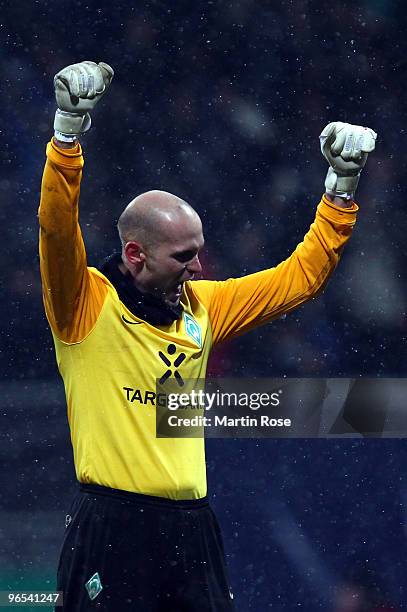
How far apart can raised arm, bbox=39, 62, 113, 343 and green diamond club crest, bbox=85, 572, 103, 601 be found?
2.72ft

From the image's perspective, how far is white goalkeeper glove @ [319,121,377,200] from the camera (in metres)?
3.72

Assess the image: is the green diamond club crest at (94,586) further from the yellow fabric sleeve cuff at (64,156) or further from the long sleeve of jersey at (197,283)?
the yellow fabric sleeve cuff at (64,156)

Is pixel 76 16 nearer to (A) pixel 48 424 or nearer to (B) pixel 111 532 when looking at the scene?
(A) pixel 48 424

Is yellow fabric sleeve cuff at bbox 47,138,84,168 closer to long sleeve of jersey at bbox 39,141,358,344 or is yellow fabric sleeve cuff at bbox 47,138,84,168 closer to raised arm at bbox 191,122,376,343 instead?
Result: long sleeve of jersey at bbox 39,141,358,344

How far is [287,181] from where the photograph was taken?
6.66m

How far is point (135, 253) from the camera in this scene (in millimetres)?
3641

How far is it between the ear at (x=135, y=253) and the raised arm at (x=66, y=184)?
8.7 inches

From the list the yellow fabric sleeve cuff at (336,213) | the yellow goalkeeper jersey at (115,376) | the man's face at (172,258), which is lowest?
the yellow goalkeeper jersey at (115,376)

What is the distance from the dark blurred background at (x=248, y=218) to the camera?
6.28 metres

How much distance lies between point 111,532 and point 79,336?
600mm

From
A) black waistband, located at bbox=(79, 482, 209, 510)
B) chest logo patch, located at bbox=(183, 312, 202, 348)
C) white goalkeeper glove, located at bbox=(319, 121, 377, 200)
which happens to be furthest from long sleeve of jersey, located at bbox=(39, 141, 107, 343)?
white goalkeeper glove, located at bbox=(319, 121, 377, 200)

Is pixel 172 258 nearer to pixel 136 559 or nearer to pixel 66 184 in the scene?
pixel 66 184

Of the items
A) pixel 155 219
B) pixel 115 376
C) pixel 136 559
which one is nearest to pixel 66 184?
pixel 155 219

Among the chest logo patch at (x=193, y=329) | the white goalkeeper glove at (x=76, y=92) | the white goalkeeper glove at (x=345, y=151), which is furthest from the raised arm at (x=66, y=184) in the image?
the white goalkeeper glove at (x=345, y=151)
